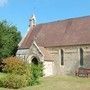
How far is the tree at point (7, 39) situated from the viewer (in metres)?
52.1

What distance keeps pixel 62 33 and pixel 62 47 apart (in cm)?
346

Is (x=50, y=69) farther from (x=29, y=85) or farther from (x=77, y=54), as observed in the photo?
(x=29, y=85)

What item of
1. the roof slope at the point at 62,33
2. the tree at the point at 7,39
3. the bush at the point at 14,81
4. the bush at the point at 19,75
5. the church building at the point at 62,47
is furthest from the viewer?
the tree at the point at 7,39

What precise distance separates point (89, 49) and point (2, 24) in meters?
19.9

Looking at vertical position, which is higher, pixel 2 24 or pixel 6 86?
pixel 2 24

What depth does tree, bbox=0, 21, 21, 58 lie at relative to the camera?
52.1 meters

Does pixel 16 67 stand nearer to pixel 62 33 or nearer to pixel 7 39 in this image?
pixel 62 33

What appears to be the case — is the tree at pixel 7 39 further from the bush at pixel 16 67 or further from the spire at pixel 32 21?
the bush at pixel 16 67

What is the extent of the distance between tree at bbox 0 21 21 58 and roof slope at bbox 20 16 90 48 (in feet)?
10.0

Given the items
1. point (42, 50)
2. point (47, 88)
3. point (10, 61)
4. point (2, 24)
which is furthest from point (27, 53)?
point (47, 88)

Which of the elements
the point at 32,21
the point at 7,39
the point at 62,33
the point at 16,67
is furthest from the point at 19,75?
the point at 32,21

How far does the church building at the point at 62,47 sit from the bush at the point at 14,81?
17.1 metres

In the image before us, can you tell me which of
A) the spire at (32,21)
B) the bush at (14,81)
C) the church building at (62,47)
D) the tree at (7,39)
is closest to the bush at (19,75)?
the bush at (14,81)

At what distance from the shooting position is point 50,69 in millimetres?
46938
